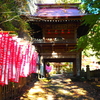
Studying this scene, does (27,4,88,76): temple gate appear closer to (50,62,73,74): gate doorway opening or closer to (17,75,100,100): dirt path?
(17,75,100,100): dirt path

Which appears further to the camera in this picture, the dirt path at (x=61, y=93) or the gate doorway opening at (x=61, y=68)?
the gate doorway opening at (x=61, y=68)

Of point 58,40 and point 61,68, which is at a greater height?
point 58,40

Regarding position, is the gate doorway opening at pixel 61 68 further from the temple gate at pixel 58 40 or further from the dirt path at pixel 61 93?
the dirt path at pixel 61 93

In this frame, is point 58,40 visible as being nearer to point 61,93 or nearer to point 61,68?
point 61,93

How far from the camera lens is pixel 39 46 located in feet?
39.3

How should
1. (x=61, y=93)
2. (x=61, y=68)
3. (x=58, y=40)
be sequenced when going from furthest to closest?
(x=61, y=68) < (x=58, y=40) < (x=61, y=93)

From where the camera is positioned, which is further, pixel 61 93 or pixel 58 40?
pixel 58 40

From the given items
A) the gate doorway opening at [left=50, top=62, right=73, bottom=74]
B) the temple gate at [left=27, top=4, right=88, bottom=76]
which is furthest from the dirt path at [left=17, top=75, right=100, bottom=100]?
the gate doorway opening at [left=50, top=62, right=73, bottom=74]

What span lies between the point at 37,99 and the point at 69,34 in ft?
25.6

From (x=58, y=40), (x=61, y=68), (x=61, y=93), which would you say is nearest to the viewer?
(x=61, y=93)

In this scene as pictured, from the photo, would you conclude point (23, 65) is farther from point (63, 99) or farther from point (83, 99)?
point (83, 99)

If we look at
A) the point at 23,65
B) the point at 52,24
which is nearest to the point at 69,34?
the point at 52,24

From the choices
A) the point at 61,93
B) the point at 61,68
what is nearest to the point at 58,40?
the point at 61,93

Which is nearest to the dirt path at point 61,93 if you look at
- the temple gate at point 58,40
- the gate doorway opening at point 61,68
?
the temple gate at point 58,40
